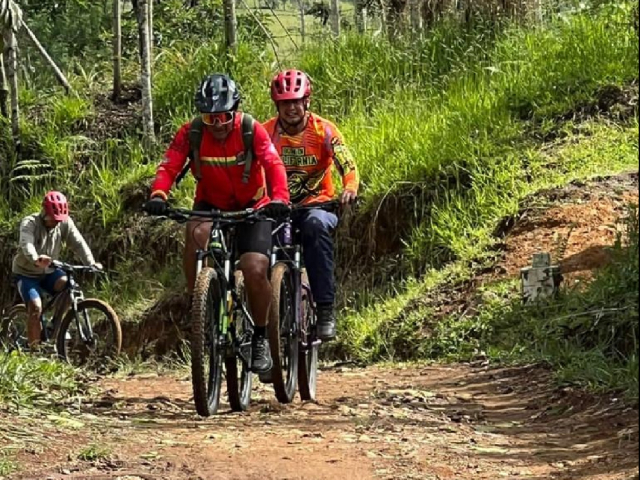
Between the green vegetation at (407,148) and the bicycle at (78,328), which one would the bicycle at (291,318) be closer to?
the green vegetation at (407,148)

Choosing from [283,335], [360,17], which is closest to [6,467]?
[283,335]

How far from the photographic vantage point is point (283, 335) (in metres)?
6.98

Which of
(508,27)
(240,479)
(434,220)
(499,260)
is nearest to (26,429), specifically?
(240,479)

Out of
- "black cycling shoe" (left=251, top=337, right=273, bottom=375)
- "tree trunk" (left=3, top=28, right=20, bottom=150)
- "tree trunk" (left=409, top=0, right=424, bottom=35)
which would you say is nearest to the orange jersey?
"black cycling shoe" (left=251, top=337, right=273, bottom=375)

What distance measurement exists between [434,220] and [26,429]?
669cm

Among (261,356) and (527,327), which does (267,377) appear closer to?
(261,356)

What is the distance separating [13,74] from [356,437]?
9916mm

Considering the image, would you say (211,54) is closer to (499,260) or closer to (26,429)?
(499,260)

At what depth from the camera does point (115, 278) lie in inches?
569

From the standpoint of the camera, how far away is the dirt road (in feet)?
16.3

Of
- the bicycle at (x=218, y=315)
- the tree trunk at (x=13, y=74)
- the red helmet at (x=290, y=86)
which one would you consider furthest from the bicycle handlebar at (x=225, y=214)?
the tree trunk at (x=13, y=74)

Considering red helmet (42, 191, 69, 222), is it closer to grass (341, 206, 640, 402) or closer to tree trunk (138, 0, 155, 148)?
grass (341, 206, 640, 402)

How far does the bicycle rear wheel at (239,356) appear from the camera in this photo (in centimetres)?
651

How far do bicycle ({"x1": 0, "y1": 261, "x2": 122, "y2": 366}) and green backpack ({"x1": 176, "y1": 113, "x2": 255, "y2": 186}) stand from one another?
4147 millimetres
